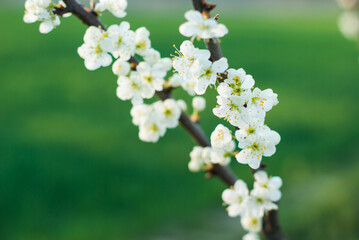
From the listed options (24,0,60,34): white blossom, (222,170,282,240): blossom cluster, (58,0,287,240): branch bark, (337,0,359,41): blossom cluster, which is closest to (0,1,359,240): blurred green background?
(337,0,359,41): blossom cluster

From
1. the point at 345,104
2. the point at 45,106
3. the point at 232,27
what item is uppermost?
the point at 232,27

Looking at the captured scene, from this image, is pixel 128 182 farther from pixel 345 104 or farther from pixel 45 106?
pixel 345 104

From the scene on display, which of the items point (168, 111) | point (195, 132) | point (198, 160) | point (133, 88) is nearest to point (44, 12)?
point (133, 88)

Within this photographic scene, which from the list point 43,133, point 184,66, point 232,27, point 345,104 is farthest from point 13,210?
point 232,27

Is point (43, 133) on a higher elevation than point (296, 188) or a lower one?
higher

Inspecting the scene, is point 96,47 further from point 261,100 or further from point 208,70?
point 261,100

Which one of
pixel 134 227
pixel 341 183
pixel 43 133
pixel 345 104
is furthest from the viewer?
pixel 345 104

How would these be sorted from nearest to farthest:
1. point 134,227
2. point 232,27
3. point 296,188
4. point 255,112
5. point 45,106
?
point 255,112
point 134,227
point 296,188
point 45,106
point 232,27

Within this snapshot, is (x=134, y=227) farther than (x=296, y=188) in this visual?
No
